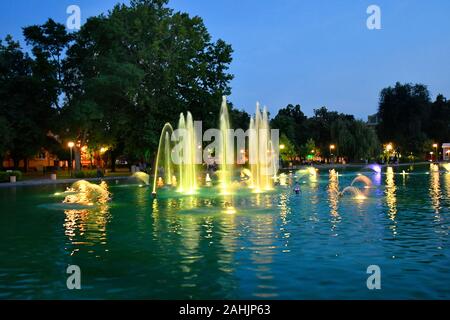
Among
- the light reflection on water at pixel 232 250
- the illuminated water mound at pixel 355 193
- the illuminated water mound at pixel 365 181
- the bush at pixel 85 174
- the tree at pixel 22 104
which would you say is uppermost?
the tree at pixel 22 104

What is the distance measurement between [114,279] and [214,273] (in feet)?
6.36

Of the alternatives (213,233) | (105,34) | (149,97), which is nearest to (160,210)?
(213,233)

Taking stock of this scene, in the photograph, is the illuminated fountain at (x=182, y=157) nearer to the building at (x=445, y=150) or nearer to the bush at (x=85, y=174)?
the bush at (x=85, y=174)

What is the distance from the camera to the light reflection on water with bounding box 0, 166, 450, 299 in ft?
29.5

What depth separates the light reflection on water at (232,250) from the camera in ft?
29.5

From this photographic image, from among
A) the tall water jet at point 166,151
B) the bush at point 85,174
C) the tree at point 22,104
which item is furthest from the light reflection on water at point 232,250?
Answer: the tree at point 22,104

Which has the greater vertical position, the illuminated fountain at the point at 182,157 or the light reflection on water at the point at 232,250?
the illuminated fountain at the point at 182,157

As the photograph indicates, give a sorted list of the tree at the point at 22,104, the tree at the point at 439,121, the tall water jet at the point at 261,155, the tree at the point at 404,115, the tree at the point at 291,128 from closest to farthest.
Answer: the tall water jet at the point at 261,155 < the tree at the point at 22,104 < the tree at the point at 291,128 < the tree at the point at 404,115 < the tree at the point at 439,121

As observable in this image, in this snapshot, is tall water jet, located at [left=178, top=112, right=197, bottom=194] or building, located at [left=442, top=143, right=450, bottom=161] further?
building, located at [left=442, top=143, right=450, bottom=161]

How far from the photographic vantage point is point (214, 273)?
10.1m

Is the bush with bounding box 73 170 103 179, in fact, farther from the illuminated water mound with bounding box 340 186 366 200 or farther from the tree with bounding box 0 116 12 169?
the illuminated water mound with bounding box 340 186 366 200

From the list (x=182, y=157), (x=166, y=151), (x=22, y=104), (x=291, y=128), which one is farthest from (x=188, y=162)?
(x=291, y=128)

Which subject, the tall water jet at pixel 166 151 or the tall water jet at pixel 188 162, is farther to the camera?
the tall water jet at pixel 166 151

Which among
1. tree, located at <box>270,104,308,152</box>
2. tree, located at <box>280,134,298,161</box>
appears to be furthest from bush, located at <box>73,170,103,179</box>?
tree, located at <box>270,104,308,152</box>
